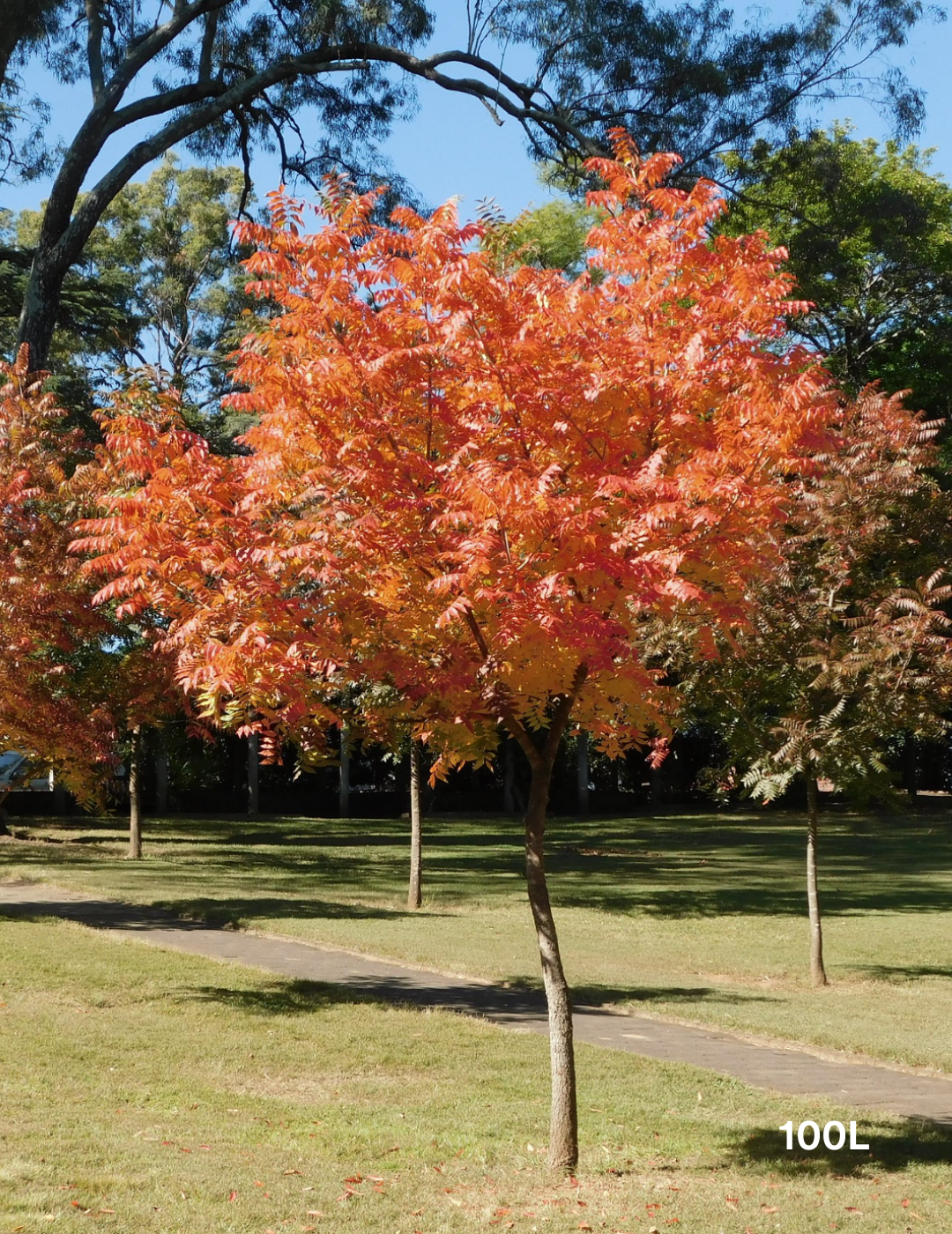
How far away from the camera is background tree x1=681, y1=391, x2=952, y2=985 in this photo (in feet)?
40.3

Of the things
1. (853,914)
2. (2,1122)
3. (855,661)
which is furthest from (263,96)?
(2,1122)

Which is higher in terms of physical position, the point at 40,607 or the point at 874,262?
the point at 874,262

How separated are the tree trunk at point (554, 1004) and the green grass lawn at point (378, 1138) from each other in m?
0.19

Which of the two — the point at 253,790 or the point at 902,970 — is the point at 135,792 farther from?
the point at 902,970

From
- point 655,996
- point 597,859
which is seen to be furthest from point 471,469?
point 597,859

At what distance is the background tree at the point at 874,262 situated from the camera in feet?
67.5

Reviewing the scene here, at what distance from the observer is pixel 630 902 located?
63.0ft

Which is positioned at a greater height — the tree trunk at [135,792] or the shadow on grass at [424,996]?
the tree trunk at [135,792]

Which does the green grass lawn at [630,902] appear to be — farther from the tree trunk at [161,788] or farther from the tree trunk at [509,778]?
the tree trunk at [509,778]

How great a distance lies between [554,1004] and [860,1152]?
193 centimetres

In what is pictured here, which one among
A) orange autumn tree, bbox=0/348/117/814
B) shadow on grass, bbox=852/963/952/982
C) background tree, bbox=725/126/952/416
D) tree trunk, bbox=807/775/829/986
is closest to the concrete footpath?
orange autumn tree, bbox=0/348/117/814

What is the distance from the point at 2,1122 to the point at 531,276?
17.6 ft

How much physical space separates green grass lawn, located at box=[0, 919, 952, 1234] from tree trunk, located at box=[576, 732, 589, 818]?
2838cm

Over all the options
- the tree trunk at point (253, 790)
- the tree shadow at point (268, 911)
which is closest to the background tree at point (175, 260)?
the tree trunk at point (253, 790)
